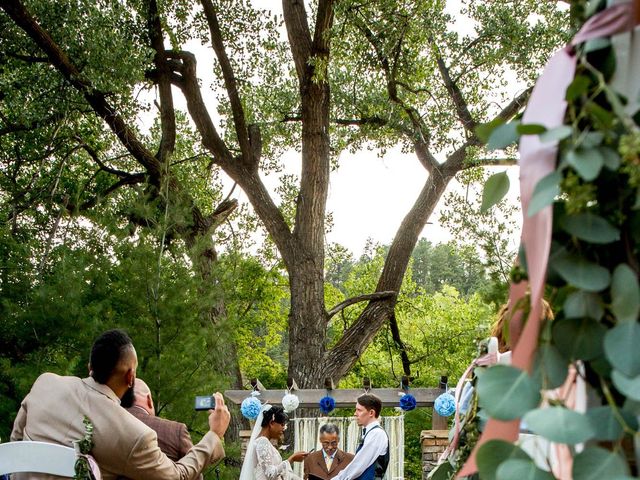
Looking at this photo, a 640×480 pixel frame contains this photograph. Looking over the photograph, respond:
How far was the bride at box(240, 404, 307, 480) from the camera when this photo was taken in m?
7.47

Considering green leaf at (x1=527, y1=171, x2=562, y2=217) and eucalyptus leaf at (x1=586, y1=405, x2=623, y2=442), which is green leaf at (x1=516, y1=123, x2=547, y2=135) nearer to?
green leaf at (x1=527, y1=171, x2=562, y2=217)

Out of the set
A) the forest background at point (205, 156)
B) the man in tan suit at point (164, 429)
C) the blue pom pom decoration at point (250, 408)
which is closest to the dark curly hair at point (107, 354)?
the man in tan suit at point (164, 429)

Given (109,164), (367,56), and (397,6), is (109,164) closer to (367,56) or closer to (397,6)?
(367,56)

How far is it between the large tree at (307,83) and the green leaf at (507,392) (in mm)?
8981

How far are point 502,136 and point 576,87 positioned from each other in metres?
0.09

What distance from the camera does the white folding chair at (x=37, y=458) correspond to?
9.42 ft

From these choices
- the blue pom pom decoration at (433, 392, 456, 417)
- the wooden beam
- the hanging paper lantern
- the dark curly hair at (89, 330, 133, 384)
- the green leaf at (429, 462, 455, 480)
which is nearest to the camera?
the green leaf at (429, 462, 455, 480)

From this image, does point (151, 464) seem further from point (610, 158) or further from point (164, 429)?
point (610, 158)

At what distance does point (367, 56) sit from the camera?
11.2 meters

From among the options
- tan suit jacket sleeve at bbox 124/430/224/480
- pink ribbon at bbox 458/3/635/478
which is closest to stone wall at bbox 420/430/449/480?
tan suit jacket sleeve at bbox 124/430/224/480

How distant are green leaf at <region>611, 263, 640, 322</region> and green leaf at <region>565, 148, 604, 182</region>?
10 cm

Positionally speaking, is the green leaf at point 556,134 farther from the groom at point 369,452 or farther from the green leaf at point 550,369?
the groom at point 369,452

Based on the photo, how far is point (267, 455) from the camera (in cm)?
748

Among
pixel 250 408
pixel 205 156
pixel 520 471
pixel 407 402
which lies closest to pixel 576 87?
pixel 520 471
